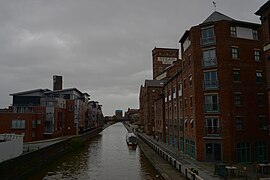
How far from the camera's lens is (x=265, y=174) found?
22.4m

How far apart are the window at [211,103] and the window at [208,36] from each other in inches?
241

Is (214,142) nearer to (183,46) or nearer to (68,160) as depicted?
(183,46)

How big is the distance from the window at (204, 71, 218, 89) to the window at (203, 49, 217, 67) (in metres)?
0.99

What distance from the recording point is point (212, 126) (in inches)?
1133

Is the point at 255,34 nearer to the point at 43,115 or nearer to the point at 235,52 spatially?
the point at 235,52

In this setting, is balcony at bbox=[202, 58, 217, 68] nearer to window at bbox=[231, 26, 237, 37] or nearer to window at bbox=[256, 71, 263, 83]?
window at bbox=[231, 26, 237, 37]

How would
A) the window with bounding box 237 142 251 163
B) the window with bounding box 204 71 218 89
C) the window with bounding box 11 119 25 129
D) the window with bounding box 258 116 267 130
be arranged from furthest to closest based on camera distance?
the window with bounding box 11 119 25 129 < the window with bounding box 258 116 267 130 < the window with bounding box 204 71 218 89 < the window with bounding box 237 142 251 163

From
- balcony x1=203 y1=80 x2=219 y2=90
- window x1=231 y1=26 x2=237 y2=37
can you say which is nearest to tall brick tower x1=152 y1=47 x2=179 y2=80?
window x1=231 y1=26 x2=237 y2=37

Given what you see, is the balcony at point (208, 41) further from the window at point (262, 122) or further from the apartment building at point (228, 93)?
the window at point (262, 122)

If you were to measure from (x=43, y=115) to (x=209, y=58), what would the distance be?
37.7 metres

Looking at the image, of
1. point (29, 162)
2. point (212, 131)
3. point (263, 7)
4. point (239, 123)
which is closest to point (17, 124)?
point (29, 162)

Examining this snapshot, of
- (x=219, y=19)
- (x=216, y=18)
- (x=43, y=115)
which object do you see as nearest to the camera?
(x=219, y=19)

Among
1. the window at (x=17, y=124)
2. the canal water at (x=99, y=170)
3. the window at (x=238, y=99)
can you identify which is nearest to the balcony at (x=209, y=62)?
the window at (x=238, y=99)

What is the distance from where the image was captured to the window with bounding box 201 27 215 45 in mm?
29381
